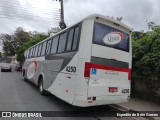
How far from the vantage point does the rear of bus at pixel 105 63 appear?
219 inches

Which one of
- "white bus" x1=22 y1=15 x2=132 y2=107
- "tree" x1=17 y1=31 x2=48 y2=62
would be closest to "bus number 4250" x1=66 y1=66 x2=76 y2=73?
"white bus" x1=22 y1=15 x2=132 y2=107

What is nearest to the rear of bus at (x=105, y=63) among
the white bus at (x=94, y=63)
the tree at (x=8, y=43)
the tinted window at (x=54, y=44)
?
the white bus at (x=94, y=63)

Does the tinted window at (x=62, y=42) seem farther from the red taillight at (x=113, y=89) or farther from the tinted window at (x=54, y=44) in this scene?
the red taillight at (x=113, y=89)

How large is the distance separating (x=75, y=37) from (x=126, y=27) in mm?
1968

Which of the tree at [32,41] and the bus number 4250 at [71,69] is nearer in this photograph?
the bus number 4250 at [71,69]

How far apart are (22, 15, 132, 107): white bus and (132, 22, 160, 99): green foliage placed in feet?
5.13

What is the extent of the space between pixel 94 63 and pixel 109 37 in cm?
112

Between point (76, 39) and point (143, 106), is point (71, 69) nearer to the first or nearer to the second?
point (76, 39)

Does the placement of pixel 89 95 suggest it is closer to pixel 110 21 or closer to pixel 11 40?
pixel 110 21

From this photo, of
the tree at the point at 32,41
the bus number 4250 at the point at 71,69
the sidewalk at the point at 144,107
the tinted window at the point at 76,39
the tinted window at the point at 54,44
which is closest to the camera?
the bus number 4250 at the point at 71,69

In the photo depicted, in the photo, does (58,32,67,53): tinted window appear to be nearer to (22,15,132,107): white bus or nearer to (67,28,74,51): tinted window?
(22,15,132,107): white bus

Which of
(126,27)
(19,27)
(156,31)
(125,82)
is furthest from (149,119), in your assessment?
(19,27)

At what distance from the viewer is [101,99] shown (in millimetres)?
5793

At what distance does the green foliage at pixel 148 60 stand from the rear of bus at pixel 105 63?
1.56 m
